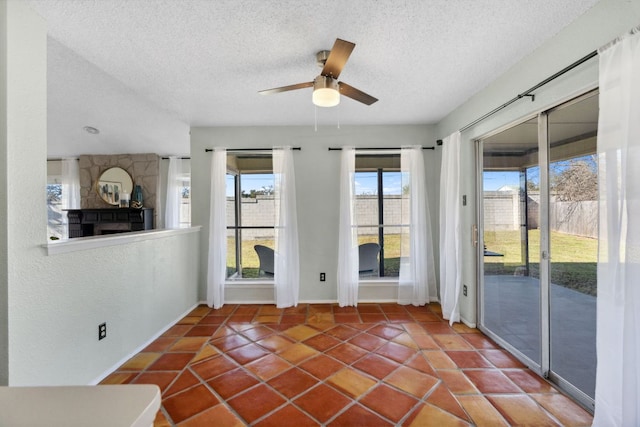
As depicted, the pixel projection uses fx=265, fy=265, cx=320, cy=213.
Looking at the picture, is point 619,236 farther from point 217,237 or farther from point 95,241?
point 217,237

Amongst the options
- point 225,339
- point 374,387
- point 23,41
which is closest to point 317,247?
point 225,339

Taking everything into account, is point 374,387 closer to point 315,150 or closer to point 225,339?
point 225,339

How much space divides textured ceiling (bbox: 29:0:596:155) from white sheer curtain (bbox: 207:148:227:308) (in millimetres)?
1063

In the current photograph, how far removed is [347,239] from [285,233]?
2.67 ft

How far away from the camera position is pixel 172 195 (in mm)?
5188

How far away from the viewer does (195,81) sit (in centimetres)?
238

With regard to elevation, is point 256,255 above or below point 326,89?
below

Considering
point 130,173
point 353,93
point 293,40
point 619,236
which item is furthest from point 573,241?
point 130,173

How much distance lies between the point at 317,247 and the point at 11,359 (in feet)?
9.03

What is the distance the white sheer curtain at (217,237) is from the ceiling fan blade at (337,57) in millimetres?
2221

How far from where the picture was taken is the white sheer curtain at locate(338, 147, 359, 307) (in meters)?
3.46

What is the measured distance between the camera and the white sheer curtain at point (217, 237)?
3.45 m

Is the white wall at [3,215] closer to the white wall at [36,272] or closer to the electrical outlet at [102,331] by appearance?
the white wall at [36,272]

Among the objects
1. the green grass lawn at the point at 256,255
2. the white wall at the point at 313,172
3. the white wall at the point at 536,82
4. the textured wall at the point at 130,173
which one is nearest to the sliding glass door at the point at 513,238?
the white wall at the point at 536,82
